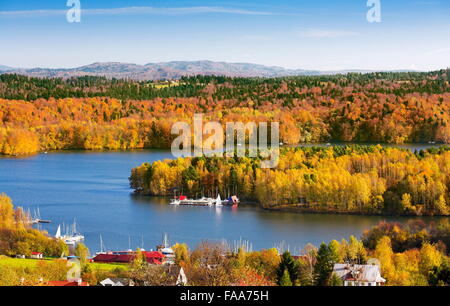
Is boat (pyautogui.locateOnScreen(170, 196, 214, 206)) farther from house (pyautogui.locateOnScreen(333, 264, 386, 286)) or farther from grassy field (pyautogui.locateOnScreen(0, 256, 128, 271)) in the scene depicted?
house (pyautogui.locateOnScreen(333, 264, 386, 286))

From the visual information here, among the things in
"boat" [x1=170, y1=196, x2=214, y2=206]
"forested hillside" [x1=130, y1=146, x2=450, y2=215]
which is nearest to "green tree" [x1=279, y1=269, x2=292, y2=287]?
"forested hillside" [x1=130, y1=146, x2=450, y2=215]

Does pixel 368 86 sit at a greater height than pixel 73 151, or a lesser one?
greater

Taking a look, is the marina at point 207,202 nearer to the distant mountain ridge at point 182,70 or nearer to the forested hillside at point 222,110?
the forested hillside at point 222,110

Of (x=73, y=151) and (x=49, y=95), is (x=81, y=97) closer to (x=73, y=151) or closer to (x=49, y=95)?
(x=49, y=95)

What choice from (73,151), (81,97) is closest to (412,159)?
(73,151)

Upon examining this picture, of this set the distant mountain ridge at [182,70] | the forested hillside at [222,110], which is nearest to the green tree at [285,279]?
the forested hillside at [222,110]

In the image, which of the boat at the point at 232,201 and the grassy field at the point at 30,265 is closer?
the grassy field at the point at 30,265
